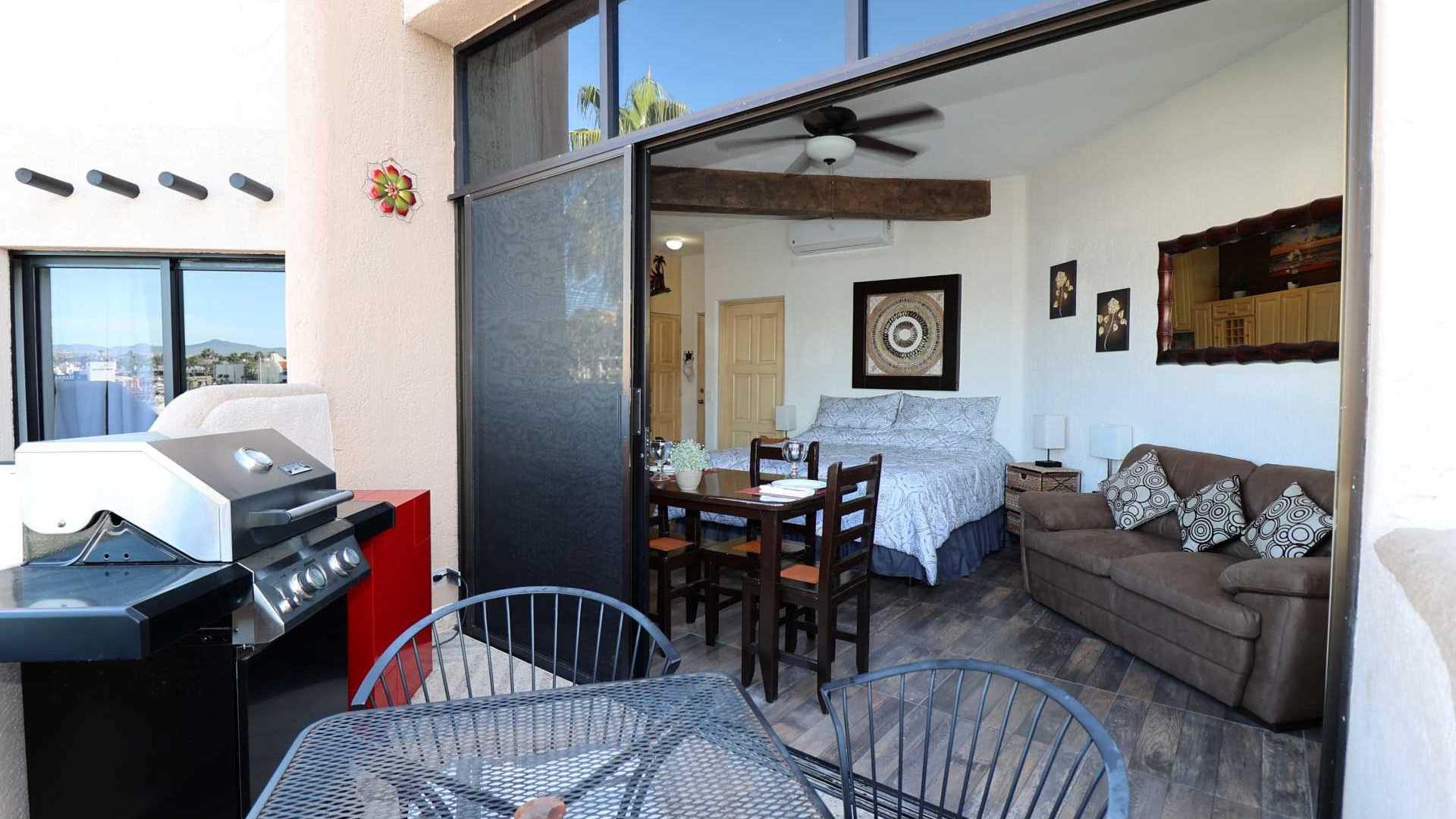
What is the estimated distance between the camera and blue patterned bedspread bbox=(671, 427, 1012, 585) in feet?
13.1

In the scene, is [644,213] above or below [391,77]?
below

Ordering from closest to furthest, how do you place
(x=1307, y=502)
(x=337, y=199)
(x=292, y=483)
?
(x=292, y=483) → (x=1307, y=502) → (x=337, y=199)

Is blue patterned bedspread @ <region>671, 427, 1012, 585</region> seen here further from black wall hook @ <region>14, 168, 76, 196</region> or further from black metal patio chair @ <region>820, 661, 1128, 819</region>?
black wall hook @ <region>14, 168, 76, 196</region>

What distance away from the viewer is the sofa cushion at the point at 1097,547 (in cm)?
333

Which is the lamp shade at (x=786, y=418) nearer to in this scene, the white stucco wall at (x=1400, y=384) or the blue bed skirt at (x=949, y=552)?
the blue bed skirt at (x=949, y=552)

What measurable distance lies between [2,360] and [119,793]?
3.50m

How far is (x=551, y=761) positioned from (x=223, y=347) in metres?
3.99

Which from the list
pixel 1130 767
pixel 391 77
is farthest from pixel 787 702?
pixel 391 77

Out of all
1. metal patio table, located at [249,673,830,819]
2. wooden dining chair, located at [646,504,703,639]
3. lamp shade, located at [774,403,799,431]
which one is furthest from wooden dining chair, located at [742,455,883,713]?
lamp shade, located at [774,403,799,431]

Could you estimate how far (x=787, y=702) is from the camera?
2.70 m

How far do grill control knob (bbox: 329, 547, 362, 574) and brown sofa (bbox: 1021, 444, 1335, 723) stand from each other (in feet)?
9.67

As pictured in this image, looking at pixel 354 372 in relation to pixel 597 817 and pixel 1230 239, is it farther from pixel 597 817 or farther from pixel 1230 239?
pixel 1230 239

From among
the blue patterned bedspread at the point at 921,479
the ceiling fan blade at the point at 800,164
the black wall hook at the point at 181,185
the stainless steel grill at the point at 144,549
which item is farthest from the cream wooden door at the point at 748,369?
the stainless steel grill at the point at 144,549

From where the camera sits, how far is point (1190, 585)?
2.84m
